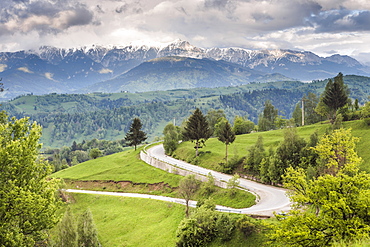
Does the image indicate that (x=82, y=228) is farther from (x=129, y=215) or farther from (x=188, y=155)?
(x=188, y=155)

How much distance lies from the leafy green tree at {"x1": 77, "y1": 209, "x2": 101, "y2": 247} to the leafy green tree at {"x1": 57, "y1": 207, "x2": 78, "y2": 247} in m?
3.65

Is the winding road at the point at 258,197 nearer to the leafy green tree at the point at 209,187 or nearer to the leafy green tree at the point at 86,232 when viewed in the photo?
the leafy green tree at the point at 209,187

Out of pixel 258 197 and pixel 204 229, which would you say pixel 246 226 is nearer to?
pixel 204 229

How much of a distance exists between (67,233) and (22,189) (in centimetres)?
2398

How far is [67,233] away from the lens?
130 feet

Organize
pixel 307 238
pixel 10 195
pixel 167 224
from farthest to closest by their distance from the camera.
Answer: pixel 167 224, pixel 307 238, pixel 10 195

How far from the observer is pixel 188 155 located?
88188 millimetres

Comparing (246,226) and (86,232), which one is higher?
(246,226)

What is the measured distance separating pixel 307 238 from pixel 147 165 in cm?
6866

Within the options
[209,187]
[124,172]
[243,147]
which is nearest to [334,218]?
[209,187]

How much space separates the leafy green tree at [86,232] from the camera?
43781 mm

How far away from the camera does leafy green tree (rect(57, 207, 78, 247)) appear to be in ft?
128

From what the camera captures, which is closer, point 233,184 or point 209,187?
point 233,184

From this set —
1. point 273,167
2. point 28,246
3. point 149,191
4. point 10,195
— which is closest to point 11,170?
point 10,195
